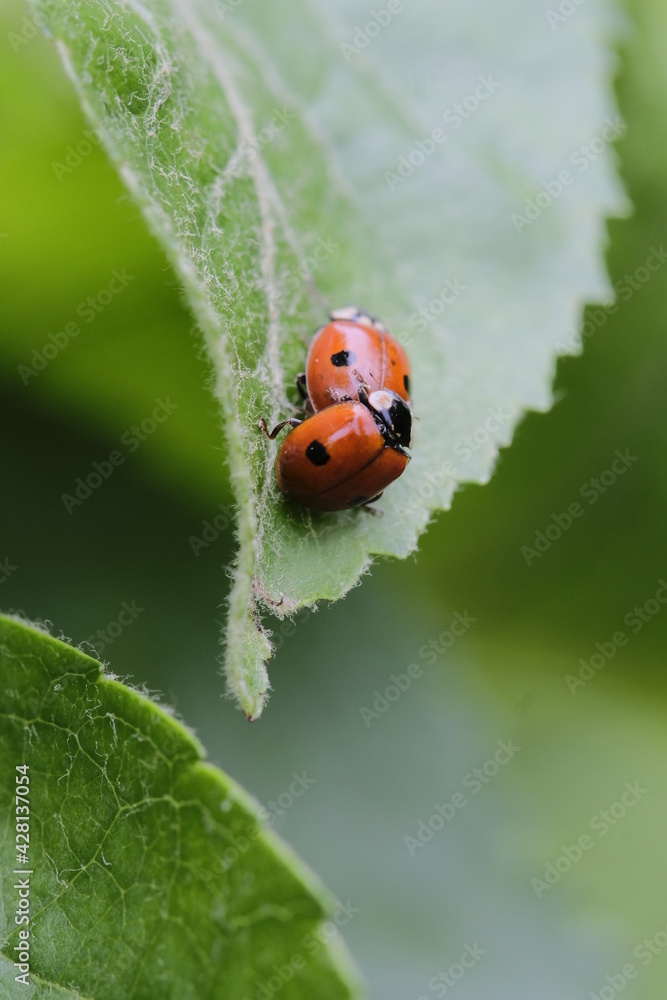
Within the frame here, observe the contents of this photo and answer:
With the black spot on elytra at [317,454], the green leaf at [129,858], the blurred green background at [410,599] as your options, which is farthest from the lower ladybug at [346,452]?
the green leaf at [129,858]

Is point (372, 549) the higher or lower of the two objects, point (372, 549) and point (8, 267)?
the higher

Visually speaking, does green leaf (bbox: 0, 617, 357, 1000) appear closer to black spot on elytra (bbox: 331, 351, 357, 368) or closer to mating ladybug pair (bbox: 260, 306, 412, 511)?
mating ladybug pair (bbox: 260, 306, 412, 511)

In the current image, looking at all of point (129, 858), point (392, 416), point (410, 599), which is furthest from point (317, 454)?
point (410, 599)

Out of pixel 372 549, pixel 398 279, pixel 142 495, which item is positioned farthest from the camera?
pixel 142 495

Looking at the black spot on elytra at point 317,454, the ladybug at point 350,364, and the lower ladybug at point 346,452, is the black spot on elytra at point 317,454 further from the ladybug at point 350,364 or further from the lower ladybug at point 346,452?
the ladybug at point 350,364

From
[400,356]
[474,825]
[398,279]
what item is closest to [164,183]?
[400,356]

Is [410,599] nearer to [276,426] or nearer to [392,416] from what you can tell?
[392,416]

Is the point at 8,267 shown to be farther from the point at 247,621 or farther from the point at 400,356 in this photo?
the point at 247,621
